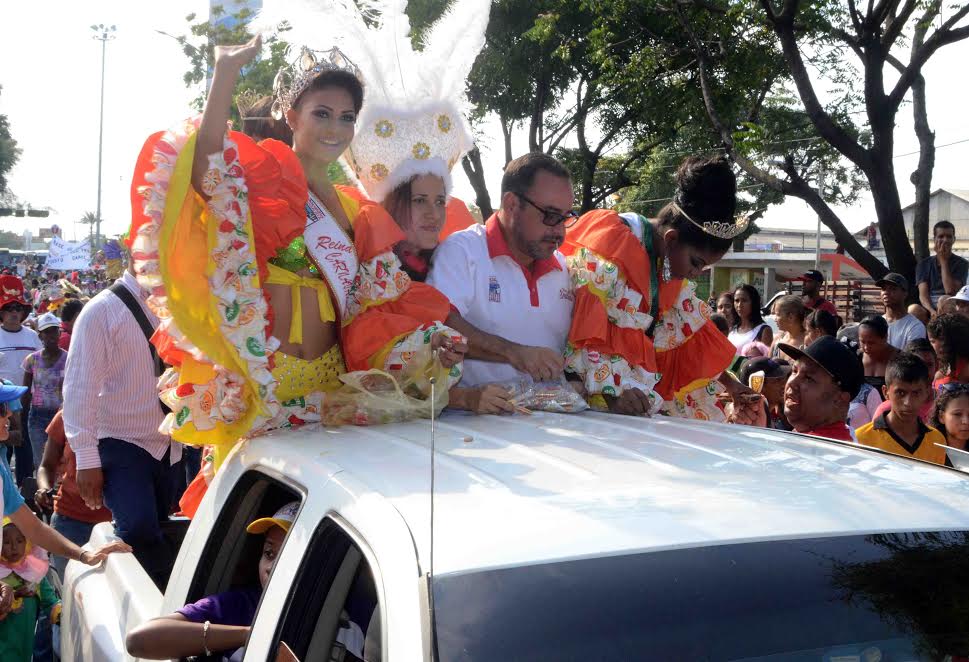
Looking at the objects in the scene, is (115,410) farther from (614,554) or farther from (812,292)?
(812,292)

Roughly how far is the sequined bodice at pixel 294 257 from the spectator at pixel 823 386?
1923 millimetres

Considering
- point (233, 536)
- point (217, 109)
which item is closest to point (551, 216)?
point (217, 109)

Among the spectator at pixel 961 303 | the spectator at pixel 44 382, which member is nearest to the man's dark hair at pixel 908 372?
the spectator at pixel 961 303

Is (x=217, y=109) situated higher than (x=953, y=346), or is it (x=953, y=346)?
(x=217, y=109)

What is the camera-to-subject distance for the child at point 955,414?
459cm

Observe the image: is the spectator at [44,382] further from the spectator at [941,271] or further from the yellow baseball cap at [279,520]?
the spectator at [941,271]

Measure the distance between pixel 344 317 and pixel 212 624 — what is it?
1184 millimetres

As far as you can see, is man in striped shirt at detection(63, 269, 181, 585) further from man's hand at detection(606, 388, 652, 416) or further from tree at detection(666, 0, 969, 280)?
tree at detection(666, 0, 969, 280)

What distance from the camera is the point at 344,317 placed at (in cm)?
321

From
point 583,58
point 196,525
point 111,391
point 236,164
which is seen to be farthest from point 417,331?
point 583,58

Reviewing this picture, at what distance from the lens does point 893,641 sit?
1.65 m

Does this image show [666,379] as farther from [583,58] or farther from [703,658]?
[583,58]

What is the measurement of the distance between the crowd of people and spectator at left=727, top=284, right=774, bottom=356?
3.22m

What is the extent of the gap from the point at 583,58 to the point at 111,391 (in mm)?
13194
